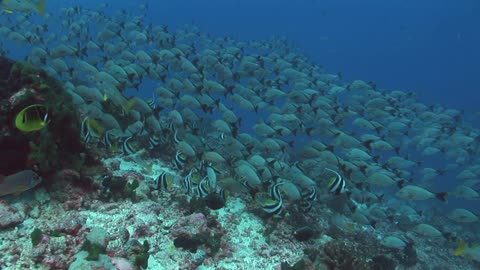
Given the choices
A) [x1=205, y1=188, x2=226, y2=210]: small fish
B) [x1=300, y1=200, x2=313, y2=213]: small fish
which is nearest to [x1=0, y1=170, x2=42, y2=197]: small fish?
[x1=205, y1=188, x2=226, y2=210]: small fish

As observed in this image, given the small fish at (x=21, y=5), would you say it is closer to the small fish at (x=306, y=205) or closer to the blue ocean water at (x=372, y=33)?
the small fish at (x=306, y=205)

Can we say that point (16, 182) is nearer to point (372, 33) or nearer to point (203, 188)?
point (203, 188)

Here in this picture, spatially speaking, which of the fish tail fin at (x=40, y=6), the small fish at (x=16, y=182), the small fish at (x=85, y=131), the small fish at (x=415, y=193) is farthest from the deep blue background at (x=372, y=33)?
the small fish at (x=16, y=182)

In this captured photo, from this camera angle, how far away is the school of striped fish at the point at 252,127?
879cm

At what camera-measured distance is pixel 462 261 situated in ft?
45.9

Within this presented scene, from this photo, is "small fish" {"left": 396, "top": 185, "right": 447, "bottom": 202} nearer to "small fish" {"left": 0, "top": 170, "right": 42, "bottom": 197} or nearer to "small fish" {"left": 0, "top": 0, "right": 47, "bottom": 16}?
"small fish" {"left": 0, "top": 170, "right": 42, "bottom": 197}

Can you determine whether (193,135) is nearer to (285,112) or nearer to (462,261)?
(285,112)

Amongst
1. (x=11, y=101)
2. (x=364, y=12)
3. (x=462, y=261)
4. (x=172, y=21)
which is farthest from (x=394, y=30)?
(x=11, y=101)

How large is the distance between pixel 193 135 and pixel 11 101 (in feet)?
16.2

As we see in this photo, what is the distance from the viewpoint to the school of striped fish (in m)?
8.79

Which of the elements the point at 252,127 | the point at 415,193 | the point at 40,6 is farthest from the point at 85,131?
the point at 415,193

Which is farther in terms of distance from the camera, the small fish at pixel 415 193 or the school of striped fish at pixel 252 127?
the small fish at pixel 415 193

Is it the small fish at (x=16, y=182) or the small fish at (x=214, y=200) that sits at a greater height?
the small fish at (x=214, y=200)

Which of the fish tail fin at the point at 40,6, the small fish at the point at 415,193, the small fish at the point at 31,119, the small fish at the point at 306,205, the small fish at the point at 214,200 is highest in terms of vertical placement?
the small fish at the point at 415,193
